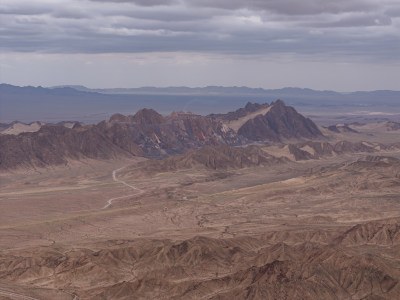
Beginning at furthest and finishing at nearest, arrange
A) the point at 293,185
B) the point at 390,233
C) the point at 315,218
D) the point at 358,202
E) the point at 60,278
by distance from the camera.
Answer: the point at 293,185 < the point at 358,202 < the point at 315,218 < the point at 390,233 < the point at 60,278

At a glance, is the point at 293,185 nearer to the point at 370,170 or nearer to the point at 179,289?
the point at 370,170

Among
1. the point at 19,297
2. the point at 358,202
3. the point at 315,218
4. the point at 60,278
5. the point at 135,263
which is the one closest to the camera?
the point at 19,297

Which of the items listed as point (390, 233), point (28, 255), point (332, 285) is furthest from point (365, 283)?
point (28, 255)

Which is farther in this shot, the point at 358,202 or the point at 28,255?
the point at 358,202

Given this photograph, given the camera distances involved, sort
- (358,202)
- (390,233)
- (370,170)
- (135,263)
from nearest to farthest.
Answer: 1. (135,263)
2. (390,233)
3. (358,202)
4. (370,170)

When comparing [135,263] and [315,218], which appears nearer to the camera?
[135,263]

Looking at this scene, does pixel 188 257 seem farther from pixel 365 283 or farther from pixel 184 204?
pixel 184 204

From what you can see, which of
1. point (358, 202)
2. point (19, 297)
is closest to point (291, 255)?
point (19, 297)

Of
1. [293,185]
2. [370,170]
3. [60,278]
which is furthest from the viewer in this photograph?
[370,170]
